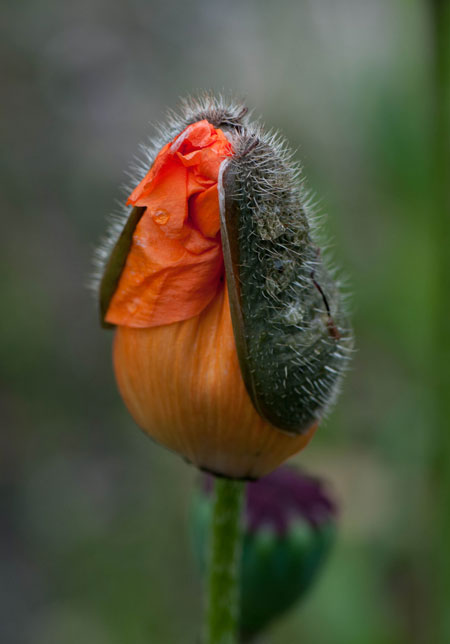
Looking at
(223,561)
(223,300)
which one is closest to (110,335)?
(223,561)

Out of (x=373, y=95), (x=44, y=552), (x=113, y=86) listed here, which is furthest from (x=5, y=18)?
(x=44, y=552)

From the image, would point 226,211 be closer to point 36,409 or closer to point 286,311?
point 286,311

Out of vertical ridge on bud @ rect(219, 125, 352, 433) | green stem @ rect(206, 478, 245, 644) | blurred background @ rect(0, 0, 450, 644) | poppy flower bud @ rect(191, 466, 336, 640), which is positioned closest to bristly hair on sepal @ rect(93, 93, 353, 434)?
vertical ridge on bud @ rect(219, 125, 352, 433)

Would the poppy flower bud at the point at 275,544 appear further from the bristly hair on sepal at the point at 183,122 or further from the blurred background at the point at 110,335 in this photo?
the bristly hair on sepal at the point at 183,122

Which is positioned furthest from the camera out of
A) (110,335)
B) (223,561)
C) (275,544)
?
(110,335)

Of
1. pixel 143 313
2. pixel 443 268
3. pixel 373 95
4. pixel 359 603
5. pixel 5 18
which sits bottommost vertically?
pixel 359 603

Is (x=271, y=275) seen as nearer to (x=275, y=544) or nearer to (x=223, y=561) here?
(x=223, y=561)

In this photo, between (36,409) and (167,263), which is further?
(36,409)
